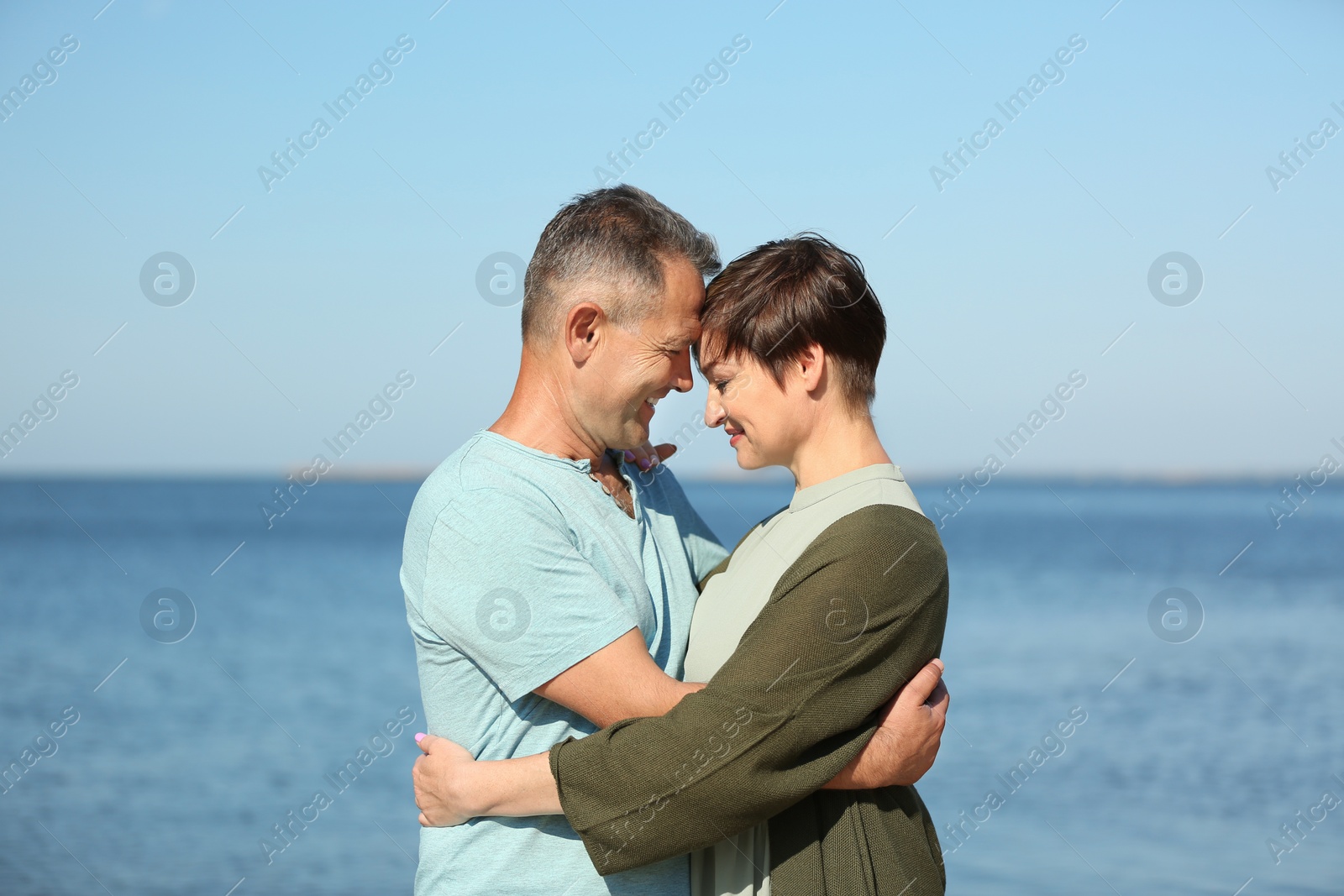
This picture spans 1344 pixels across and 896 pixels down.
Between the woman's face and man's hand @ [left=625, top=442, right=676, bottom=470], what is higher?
the woman's face

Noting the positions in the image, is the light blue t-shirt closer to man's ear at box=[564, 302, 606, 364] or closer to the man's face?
the man's face

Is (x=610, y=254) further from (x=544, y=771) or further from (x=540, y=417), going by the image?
(x=544, y=771)

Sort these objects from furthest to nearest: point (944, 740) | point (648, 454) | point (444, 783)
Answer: point (944, 740), point (648, 454), point (444, 783)

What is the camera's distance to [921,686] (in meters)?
2.13

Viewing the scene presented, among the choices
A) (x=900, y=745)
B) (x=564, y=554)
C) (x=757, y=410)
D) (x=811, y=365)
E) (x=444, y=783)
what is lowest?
(x=444, y=783)

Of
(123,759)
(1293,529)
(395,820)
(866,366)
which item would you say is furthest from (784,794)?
(1293,529)

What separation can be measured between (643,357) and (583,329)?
0.48 ft

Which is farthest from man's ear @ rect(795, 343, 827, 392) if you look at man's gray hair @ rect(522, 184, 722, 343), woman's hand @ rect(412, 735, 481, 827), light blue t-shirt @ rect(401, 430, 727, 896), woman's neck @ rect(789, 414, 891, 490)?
woman's hand @ rect(412, 735, 481, 827)

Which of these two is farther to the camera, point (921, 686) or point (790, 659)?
point (921, 686)

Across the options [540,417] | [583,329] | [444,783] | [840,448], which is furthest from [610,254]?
[444,783]

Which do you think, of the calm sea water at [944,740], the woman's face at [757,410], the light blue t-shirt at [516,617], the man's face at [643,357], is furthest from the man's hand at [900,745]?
the calm sea water at [944,740]

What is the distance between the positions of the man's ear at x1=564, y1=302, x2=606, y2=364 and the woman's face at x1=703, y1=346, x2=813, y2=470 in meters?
0.27

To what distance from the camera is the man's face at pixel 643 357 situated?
2309mm

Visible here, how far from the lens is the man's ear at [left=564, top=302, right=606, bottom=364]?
2.27m
